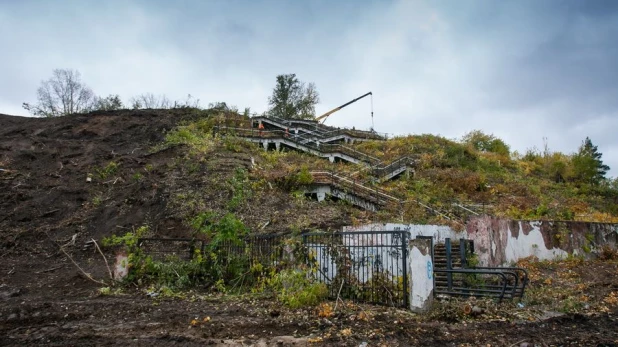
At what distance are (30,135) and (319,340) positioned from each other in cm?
2980

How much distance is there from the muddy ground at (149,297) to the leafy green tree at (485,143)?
36.2 meters

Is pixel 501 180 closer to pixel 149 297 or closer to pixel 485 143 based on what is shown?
pixel 485 143

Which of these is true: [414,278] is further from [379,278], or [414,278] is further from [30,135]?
[30,135]

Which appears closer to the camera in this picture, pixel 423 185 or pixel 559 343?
pixel 559 343

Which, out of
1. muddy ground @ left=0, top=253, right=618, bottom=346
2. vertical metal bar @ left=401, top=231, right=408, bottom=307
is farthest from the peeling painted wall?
vertical metal bar @ left=401, top=231, right=408, bottom=307

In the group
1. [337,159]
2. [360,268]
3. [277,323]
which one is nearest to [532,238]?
[360,268]

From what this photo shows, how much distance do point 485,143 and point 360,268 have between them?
4775 centimetres

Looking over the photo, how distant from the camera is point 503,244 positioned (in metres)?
14.5

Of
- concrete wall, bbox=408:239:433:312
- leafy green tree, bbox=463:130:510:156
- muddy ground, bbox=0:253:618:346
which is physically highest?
leafy green tree, bbox=463:130:510:156

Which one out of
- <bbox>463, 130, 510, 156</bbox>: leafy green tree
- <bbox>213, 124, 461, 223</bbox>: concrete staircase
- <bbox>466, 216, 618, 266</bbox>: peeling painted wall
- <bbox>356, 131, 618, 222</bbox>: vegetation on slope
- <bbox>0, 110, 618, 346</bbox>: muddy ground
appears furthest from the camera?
<bbox>463, 130, 510, 156</bbox>: leafy green tree

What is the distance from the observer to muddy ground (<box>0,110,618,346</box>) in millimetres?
6527

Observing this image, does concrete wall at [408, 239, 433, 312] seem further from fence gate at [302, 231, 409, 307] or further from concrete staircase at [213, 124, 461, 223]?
concrete staircase at [213, 124, 461, 223]

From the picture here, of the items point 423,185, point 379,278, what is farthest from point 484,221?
point 423,185

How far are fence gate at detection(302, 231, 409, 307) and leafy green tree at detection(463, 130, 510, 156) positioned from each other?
4416 centimetres
